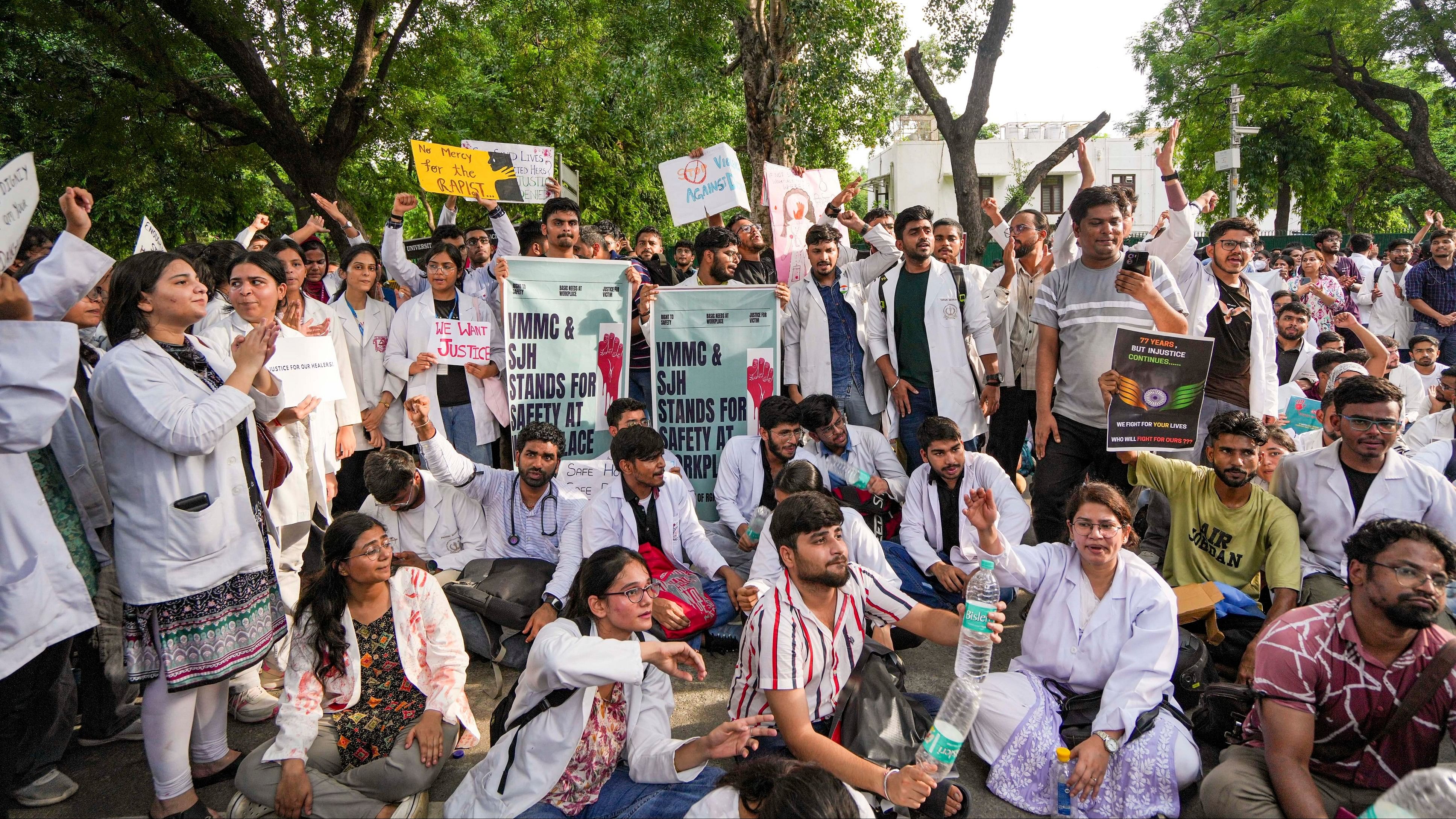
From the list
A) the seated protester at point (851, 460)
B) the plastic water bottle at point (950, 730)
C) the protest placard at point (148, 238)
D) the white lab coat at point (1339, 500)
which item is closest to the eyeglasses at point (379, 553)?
the plastic water bottle at point (950, 730)

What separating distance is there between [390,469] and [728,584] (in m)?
1.87

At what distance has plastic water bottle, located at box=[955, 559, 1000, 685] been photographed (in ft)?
9.91

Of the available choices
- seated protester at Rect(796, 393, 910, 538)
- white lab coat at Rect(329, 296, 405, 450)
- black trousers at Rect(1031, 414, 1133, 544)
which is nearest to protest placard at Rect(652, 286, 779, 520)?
seated protester at Rect(796, 393, 910, 538)

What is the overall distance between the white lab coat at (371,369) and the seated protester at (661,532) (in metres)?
1.97

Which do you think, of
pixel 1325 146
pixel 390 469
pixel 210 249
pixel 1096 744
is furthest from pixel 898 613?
pixel 1325 146

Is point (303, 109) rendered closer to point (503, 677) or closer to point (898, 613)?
point (503, 677)

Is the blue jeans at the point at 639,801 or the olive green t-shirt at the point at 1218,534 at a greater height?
the olive green t-shirt at the point at 1218,534

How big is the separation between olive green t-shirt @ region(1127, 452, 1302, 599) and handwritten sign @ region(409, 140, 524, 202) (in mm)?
5273

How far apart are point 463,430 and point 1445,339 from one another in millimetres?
9714

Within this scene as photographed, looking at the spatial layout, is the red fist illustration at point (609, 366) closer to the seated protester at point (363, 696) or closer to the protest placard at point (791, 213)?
the protest placard at point (791, 213)

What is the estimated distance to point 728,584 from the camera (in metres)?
4.66

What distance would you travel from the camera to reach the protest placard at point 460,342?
579cm

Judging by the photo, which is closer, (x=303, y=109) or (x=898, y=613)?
(x=898, y=613)

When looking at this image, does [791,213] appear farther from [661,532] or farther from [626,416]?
[661,532]
